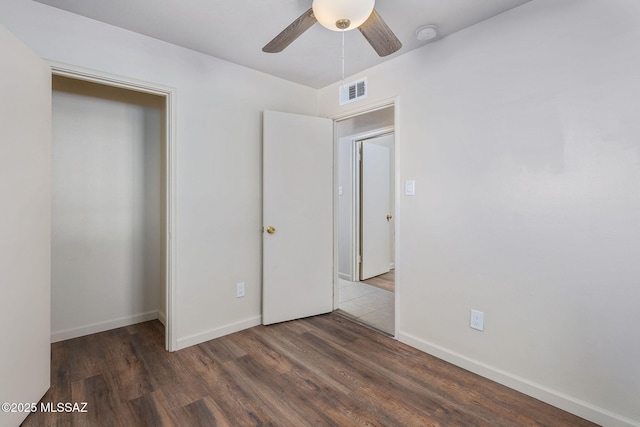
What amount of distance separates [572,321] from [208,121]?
281cm

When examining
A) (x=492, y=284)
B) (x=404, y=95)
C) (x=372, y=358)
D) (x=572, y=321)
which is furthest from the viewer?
(x=404, y=95)

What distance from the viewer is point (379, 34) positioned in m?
1.53

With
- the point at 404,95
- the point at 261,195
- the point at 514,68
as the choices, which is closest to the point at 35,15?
the point at 261,195

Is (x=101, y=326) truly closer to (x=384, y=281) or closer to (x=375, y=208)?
(x=384, y=281)

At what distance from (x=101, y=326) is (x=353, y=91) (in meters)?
3.10

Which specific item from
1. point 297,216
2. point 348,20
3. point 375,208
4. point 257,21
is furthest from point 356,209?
point 348,20

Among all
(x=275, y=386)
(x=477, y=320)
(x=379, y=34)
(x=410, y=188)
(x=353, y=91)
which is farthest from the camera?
(x=353, y=91)

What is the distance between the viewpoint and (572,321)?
170 centimetres

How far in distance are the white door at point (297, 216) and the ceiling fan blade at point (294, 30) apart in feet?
3.59

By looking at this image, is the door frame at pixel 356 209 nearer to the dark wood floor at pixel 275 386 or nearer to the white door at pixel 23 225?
the dark wood floor at pixel 275 386

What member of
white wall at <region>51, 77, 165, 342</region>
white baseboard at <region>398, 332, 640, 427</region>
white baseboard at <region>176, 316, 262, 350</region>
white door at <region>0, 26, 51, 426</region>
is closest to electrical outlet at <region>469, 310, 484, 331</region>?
white baseboard at <region>398, 332, 640, 427</region>

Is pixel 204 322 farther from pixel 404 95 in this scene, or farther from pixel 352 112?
pixel 404 95

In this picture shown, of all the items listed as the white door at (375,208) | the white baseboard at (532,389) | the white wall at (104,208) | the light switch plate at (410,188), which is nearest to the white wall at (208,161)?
the white wall at (104,208)

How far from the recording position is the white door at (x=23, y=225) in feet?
4.67
